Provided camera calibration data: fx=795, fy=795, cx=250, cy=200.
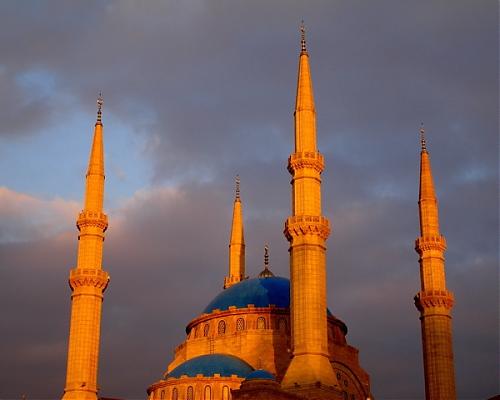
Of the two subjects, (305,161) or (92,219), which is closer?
(305,161)

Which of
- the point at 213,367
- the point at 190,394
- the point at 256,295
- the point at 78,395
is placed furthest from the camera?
the point at 256,295

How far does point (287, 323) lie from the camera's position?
139ft

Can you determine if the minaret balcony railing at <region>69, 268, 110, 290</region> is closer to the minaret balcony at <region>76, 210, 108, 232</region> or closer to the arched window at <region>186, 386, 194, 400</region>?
the minaret balcony at <region>76, 210, 108, 232</region>

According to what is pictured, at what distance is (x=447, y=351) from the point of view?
135ft

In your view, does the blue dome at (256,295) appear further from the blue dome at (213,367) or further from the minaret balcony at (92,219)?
the minaret balcony at (92,219)

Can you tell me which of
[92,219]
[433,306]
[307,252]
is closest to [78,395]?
[92,219]

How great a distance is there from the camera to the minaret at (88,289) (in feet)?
122

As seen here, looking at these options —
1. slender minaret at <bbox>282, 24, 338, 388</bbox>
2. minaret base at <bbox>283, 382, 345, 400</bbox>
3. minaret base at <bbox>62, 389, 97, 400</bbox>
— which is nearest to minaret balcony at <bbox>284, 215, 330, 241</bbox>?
slender minaret at <bbox>282, 24, 338, 388</bbox>

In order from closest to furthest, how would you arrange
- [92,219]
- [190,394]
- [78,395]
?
[78,395], [190,394], [92,219]

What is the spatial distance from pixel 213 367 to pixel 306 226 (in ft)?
28.8

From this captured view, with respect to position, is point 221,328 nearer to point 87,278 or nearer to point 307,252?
point 87,278

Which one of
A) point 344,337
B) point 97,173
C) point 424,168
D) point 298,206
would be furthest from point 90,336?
point 424,168

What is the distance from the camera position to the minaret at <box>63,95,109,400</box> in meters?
37.3

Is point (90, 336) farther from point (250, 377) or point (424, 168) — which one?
point (424, 168)
